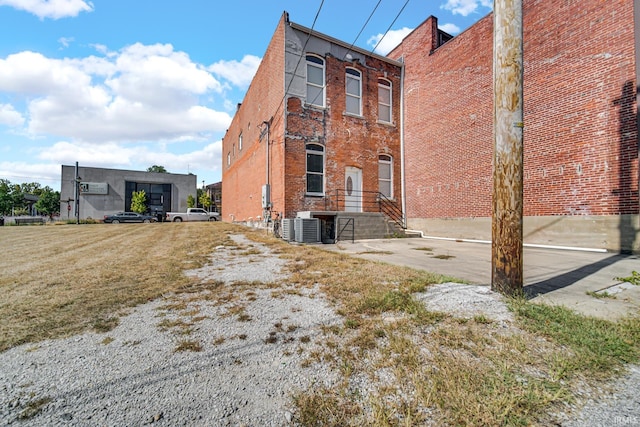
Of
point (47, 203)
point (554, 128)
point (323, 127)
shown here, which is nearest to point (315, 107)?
point (323, 127)

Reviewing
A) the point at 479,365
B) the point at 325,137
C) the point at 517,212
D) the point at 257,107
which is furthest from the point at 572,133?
the point at 257,107

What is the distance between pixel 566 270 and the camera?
16.0 feet

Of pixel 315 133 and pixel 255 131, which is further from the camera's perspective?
pixel 255 131

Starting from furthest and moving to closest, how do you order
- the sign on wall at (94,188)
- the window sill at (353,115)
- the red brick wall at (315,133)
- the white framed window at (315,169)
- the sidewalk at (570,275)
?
the sign on wall at (94,188), the window sill at (353,115), the white framed window at (315,169), the red brick wall at (315,133), the sidewalk at (570,275)

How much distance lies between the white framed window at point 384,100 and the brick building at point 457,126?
65 mm

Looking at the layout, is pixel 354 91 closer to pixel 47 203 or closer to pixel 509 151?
pixel 509 151

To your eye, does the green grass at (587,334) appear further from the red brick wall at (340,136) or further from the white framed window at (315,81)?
the white framed window at (315,81)

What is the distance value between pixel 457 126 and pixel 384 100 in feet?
13.3

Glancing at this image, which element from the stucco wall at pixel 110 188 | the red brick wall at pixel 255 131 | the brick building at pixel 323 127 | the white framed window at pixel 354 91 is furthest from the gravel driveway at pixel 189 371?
the stucco wall at pixel 110 188

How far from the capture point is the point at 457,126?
36.1 feet

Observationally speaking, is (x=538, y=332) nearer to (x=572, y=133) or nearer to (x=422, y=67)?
(x=572, y=133)

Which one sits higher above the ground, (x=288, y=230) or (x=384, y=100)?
(x=384, y=100)

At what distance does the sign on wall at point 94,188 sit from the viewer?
1368 inches

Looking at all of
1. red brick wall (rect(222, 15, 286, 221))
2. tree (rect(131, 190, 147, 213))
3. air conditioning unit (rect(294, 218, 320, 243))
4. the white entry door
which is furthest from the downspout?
tree (rect(131, 190, 147, 213))
